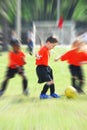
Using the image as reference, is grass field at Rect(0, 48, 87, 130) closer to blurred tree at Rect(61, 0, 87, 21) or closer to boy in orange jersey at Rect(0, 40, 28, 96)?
boy in orange jersey at Rect(0, 40, 28, 96)

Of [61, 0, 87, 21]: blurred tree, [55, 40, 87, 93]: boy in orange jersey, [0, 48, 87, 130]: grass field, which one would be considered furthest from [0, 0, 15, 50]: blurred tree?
[0, 48, 87, 130]: grass field

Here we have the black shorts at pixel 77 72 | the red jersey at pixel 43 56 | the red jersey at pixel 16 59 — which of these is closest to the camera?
the red jersey at pixel 43 56

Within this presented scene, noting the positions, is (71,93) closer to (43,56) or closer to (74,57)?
(43,56)

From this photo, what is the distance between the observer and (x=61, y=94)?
1369 centimetres

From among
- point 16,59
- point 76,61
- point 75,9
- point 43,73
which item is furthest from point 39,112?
point 75,9

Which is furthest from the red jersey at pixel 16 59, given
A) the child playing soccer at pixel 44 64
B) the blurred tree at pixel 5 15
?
the blurred tree at pixel 5 15

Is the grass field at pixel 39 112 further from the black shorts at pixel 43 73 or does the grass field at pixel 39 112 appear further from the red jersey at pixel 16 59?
the red jersey at pixel 16 59

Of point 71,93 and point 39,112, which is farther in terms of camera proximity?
point 71,93

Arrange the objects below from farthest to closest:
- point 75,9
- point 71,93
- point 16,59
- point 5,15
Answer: point 75,9 → point 5,15 → point 16,59 → point 71,93

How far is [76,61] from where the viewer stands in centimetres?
1389

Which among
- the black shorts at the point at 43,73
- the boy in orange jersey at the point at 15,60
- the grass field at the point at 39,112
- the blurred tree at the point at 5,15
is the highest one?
the blurred tree at the point at 5,15

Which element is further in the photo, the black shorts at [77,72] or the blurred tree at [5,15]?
the blurred tree at [5,15]

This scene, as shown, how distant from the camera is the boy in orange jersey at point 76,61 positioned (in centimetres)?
1386

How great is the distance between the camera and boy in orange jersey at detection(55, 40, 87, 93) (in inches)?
546
